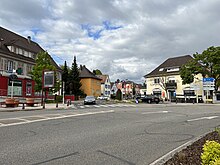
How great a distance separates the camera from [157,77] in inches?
2862

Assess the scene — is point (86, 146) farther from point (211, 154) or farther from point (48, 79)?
point (48, 79)

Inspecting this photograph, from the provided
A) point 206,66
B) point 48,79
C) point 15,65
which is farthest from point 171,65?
point 48,79

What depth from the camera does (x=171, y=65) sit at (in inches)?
2803

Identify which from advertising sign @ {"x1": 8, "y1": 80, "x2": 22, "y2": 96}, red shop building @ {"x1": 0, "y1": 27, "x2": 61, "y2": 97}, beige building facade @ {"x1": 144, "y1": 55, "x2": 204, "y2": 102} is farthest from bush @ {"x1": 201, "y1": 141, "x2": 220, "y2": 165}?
beige building facade @ {"x1": 144, "y1": 55, "x2": 204, "y2": 102}

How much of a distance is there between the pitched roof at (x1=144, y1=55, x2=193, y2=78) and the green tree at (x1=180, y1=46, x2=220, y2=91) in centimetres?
1430

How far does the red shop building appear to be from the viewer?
40312mm

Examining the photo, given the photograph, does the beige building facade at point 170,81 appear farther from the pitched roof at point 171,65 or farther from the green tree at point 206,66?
the green tree at point 206,66

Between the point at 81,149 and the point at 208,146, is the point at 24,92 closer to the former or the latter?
the point at 81,149

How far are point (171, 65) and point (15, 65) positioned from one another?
44.6m

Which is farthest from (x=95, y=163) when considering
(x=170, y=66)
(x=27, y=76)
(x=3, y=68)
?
(x=170, y=66)

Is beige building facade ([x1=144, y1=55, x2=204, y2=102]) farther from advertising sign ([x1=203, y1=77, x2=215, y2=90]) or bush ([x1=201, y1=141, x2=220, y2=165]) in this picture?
bush ([x1=201, y1=141, x2=220, y2=165])

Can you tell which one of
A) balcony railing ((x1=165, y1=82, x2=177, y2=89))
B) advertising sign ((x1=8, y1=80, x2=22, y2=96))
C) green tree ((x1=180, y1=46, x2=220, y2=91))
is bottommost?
advertising sign ((x1=8, y1=80, x2=22, y2=96))

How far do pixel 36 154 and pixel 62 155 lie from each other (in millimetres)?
706

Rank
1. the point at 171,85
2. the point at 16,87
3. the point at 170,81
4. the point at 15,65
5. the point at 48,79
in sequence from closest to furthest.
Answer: the point at 48,79, the point at 16,87, the point at 15,65, the point at 171,85, the point at 170,81
